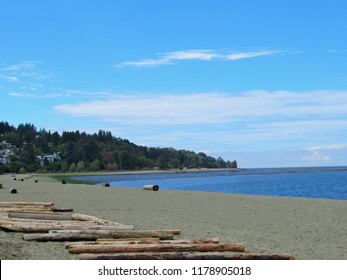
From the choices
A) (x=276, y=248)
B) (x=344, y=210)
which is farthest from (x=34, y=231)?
(x=344, y=210)

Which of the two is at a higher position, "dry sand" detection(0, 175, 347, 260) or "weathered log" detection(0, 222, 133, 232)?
"weathered log" detection(0, 222, 133, 232)

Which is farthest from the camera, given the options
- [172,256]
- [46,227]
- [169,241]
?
[46,227]

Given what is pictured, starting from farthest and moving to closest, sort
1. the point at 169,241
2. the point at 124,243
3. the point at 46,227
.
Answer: the point at 46,227
the point at 169,241
the point at 124,243

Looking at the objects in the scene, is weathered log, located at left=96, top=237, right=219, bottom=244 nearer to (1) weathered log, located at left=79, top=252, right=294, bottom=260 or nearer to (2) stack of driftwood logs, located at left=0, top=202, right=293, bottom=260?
(2) stack of driftwood logs, located at left=0, top=202, right=293, bottom=260

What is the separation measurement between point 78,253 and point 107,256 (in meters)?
1.52

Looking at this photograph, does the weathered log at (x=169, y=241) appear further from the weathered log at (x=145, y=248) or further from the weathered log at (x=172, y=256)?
the weathered log at (x=172, y=256)

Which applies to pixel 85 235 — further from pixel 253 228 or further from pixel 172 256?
pixel 253 228

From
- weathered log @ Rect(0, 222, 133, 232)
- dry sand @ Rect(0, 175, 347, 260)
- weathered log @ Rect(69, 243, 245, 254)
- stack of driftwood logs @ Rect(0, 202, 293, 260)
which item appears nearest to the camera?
stack of driftwood logs @ Rect(0, 202, 293, 260)

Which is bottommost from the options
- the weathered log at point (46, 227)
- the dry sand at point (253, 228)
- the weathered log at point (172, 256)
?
the dry sand at point (253, 228)

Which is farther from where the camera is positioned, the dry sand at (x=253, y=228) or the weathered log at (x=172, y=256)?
the dry sand at (x=253, y=228)

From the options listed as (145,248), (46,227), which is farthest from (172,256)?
(46,227)

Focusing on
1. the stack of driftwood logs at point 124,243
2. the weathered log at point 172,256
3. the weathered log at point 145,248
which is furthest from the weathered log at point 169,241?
the weathered log at point 172,256

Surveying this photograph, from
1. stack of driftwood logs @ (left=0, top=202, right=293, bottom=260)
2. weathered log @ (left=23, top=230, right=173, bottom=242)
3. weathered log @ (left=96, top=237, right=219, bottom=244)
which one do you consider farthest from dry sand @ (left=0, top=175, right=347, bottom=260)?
weathered log @ (left=96, top=237, right=219, bottom=244)
